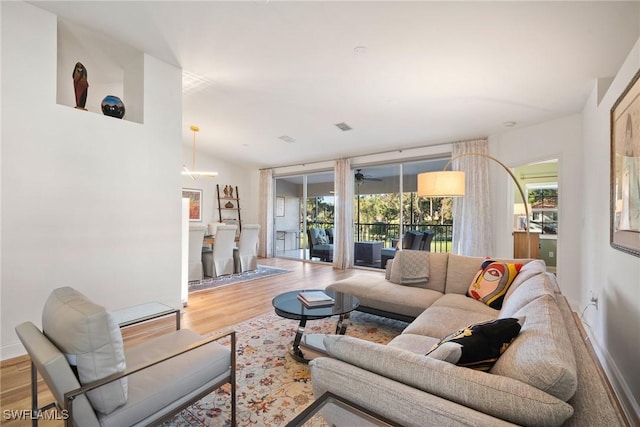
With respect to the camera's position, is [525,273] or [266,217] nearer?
[525,273]

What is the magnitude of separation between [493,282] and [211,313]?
2.98 m

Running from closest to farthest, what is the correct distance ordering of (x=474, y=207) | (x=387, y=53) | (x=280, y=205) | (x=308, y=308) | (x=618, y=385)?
(x=618, y=385), (x=308, y=308), (x=387, y=53), (x=474, y=207), (x=280, y=205)

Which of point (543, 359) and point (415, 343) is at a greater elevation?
point (543, 359)

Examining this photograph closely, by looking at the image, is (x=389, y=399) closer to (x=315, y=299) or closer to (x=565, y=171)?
(x=315, y=299)

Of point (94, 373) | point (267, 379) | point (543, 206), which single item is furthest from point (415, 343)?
point (543, 206)

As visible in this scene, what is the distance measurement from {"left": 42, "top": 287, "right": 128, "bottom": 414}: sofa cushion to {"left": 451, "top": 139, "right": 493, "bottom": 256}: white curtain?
196 inches

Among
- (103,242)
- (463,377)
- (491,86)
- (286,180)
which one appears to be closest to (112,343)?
(463,377)

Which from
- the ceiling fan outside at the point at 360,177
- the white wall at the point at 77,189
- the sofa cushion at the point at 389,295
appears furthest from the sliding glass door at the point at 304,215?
the white wall at the point at 77,189

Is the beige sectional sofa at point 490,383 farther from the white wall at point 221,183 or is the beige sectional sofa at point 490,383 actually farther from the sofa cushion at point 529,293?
the white wall at point 221,183

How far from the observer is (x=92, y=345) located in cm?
115

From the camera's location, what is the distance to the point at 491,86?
333 centimetres

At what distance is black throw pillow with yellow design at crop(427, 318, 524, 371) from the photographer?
1.06 metres

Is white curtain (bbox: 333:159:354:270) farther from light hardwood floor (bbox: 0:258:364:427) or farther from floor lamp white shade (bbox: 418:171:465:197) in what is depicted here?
floor lamp white shade (bbox: 418:171:465:197)

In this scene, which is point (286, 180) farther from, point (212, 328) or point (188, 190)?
point (212, 328)
